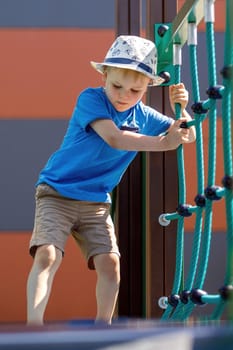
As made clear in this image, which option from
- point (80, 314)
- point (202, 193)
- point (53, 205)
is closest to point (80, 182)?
point (53, 205)

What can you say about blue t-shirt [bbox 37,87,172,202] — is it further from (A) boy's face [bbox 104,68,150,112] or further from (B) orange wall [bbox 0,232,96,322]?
(B) orange wall [bbox 0,232,96,322]

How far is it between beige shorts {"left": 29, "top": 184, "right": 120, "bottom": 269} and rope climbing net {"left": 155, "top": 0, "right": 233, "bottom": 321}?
19 cm

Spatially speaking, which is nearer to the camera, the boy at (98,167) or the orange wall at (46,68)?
the boy at (98,167)

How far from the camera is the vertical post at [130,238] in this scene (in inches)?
92.5

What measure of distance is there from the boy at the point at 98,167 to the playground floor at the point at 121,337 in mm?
1253

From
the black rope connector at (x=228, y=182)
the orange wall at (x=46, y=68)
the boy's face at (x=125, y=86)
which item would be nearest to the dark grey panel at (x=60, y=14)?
the orange wall at (x=46, y=68)

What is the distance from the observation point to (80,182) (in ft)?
6.50

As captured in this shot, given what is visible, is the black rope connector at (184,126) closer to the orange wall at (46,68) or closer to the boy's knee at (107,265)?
the boy's knee at (107,265)

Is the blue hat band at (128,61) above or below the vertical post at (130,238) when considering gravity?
above

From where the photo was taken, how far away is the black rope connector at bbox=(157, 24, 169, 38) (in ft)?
7.45

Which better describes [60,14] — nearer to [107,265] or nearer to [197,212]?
[107,265]

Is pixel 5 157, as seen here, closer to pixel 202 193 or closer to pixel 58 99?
pixel 58 99

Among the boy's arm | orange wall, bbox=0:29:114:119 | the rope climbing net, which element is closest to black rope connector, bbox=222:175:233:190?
the rope climbing net

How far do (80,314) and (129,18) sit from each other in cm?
220
